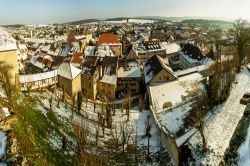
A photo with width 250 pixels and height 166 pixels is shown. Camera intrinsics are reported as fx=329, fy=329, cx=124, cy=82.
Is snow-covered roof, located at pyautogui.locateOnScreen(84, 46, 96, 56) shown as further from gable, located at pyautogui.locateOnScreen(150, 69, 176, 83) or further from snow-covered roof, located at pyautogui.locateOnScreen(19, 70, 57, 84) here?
gable, located at pyautogui.locateOnScreen(150, 69, 176, 83)

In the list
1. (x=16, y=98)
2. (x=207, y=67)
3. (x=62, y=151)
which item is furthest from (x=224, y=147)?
(x=207, y=67)

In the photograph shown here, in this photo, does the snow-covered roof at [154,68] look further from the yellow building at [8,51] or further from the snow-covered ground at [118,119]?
the yellow building at [8,51]

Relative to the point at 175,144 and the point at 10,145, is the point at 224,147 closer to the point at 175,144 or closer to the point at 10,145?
the point at 175,144

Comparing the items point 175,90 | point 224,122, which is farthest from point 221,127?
point 175,90

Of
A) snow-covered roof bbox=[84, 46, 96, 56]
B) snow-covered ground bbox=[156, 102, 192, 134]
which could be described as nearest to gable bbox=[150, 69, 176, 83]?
snow-covered ground bbox=[156, 102, 192, 134]

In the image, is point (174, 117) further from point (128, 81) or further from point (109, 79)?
point (128, 81)

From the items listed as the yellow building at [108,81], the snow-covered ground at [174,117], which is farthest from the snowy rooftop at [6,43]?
the yellow building at [108,81]
